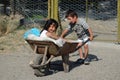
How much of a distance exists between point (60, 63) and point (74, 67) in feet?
1.26

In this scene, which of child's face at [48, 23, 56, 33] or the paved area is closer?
the paved area

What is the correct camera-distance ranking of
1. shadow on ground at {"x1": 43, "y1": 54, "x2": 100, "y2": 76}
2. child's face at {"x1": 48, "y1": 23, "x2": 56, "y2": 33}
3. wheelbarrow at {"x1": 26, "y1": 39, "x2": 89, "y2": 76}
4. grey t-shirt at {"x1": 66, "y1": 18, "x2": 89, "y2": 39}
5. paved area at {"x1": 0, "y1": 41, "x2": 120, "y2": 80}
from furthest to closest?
grey t-shirt at {"x1": 66, "y1": 18, "x2": 89, "y2": 39}, shadow on ground at {"x1": 43, "y1": 54, "x2": 100, "y2": 76}, child's face at {"x1": 48, "y1": 23, "x2": 56, "y2": 33}, paved area at {"x1": 0, "y1": 41, "x2": 120, "y2": 80}, wheelbarrow at {"x1": 26, "y1": 39, "x2": 89, "y2": 76}

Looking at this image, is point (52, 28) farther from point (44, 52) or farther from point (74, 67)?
point (74, 67)

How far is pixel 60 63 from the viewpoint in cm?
895

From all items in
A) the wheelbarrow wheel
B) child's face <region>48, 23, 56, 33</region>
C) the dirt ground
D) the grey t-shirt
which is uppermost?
child's face <region>48, 23, 56, 33</region>

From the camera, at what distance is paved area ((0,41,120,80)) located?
25.9 ft

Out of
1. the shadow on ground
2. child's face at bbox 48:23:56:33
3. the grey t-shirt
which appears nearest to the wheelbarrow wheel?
the shadow on ground

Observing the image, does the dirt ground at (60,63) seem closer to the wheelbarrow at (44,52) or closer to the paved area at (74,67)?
the paved area at (74,67)

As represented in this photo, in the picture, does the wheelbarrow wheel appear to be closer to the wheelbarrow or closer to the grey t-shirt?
the wheelbarrow

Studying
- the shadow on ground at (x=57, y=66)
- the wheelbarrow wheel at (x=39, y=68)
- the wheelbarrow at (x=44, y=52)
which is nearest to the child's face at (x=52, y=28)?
the wheelbarrow at (x=44, y=52)

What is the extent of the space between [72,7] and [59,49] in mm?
8014

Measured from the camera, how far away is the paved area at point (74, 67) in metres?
7.90

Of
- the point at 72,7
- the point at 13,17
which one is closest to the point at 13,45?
the point at 13,17

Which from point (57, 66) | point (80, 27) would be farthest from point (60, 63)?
point (80, 27)
